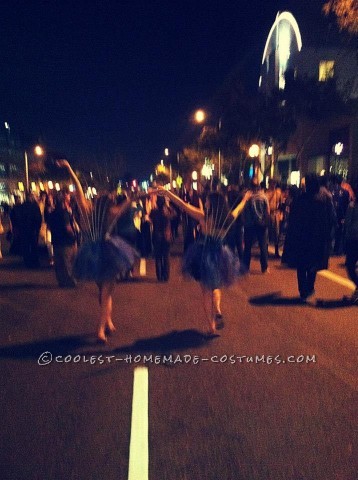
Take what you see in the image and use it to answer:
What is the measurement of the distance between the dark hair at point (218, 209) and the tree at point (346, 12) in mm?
6907

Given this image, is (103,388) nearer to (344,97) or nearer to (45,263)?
(45,263)

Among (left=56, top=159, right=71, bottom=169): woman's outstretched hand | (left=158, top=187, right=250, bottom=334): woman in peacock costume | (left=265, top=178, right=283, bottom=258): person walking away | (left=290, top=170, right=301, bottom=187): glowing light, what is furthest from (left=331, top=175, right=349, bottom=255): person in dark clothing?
(left=290, top=170, right=301, bottom=187): glowing light

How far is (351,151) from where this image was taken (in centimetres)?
2355

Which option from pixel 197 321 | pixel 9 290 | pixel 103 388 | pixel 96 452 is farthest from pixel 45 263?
pixel 96 452

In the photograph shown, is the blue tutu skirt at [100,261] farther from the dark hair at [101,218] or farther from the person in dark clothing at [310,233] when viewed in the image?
the person in dark clothing at [310,233]

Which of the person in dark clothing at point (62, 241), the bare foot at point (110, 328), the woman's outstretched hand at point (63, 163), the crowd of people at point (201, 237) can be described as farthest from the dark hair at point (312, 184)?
the person in dark clothing at point (62, 241)

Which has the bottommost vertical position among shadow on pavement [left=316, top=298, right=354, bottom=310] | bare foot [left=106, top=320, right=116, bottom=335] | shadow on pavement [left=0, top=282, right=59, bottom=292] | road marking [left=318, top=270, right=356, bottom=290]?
shadow on pavement [left=0, top=282, right=59, bottom=292]

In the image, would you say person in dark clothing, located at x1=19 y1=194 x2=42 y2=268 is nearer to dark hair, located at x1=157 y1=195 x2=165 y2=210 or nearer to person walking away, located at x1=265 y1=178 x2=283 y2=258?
dark hair, located at x1=157 y1=195 x2=165 y2=210

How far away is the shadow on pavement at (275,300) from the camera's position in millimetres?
7938

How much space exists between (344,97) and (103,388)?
23.5m

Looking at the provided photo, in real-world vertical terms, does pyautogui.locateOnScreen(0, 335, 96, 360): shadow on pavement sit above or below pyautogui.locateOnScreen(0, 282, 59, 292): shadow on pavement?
above

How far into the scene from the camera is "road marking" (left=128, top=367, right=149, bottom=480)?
3.38 meters

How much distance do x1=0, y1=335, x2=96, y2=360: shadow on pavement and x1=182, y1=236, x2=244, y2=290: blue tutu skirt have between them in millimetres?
1575

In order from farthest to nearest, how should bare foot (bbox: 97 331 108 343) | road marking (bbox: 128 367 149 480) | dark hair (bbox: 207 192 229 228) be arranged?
dark hair (bbox: 207 192 229 228), bare foot (bbox: 97 331 108 343), road marking (bbox: 128 367 149 480)
